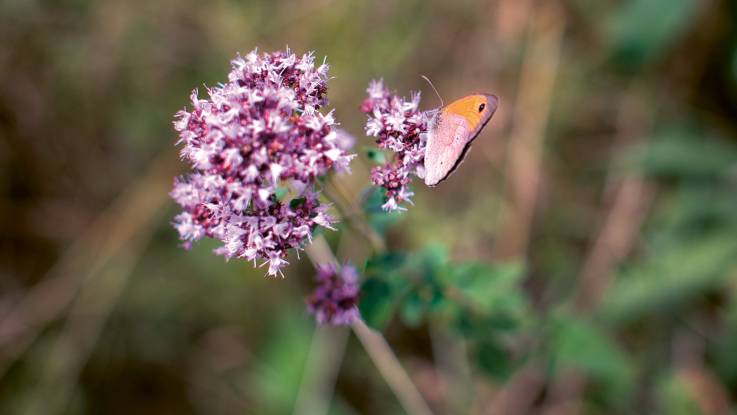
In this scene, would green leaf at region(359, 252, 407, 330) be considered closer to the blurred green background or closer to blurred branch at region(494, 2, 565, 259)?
the blurred green background

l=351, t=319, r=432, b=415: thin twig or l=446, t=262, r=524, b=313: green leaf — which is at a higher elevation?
l=446, t=262, r=524, b=313: green leaf

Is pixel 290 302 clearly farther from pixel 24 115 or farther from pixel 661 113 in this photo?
pixel 661 113

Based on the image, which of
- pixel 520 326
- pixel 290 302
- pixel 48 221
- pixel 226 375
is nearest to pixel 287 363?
pixel 290 302

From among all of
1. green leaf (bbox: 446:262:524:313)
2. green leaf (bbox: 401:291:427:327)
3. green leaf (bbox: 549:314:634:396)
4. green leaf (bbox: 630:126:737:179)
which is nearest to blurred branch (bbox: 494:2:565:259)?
green leaf (bbox: 630:126:737:179)

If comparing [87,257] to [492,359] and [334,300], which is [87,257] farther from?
[492,359]

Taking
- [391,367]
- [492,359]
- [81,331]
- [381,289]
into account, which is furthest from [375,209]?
[81,331]

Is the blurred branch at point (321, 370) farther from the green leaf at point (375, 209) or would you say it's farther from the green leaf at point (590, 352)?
the green leaf at point (375, 209)

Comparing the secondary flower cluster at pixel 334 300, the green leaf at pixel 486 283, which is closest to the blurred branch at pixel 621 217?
the green leaf at pixel 486 283
